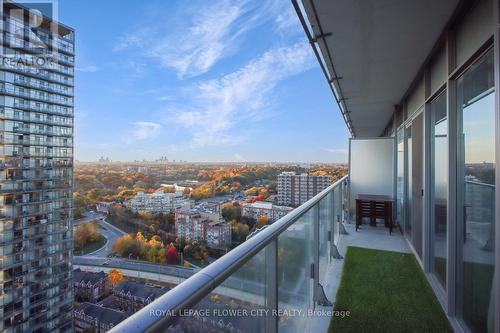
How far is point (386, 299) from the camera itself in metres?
2.90

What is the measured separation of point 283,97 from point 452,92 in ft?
60.8

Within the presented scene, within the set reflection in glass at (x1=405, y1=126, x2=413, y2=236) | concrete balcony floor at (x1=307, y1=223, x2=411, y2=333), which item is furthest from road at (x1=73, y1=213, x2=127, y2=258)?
reflection in glass at (x1=405, y1=126, x2=413, y2=236)

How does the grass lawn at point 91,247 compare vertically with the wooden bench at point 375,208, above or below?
below

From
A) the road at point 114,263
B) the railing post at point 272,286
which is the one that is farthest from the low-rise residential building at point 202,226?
the railing post at point 272,286

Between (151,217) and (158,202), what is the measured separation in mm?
420

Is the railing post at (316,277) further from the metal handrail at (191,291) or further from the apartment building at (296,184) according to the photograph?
the apartment building at (296,184)

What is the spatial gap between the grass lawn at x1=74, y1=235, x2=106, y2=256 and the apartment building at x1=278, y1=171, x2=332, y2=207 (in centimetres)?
309

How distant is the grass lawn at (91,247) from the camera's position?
388 cm

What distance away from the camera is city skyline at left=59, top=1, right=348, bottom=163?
8.27 meters

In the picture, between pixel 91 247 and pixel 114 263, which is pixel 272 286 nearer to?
pixel 114 263

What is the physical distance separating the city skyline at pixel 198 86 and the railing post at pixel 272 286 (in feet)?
10.8

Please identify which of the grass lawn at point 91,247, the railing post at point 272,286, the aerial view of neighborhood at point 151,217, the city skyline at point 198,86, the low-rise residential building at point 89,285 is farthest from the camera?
the city skyline at point 198,86

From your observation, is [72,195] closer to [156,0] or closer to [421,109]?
[421,109]

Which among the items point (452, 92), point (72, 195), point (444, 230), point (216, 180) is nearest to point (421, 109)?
point (452, 92)
